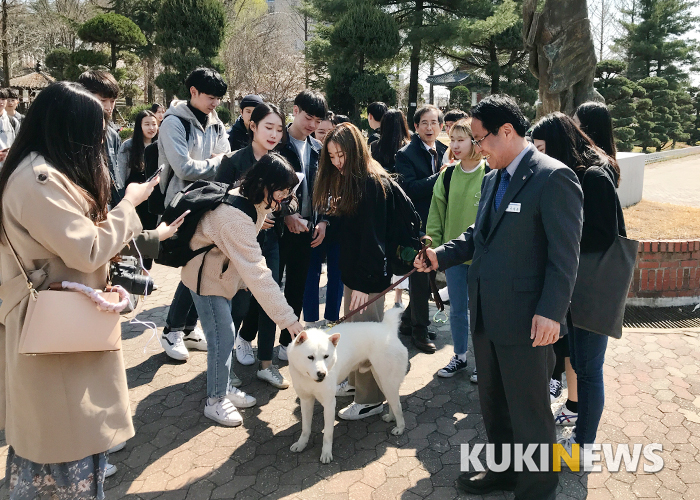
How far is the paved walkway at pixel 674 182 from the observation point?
1115 centimetres

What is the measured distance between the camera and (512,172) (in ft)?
8.45

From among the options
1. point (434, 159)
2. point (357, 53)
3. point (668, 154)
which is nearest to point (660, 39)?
point (668, 154)

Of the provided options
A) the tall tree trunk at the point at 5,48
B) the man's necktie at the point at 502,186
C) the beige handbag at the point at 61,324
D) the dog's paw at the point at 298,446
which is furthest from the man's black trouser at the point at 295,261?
the tall tree trunk at the point at 5,48

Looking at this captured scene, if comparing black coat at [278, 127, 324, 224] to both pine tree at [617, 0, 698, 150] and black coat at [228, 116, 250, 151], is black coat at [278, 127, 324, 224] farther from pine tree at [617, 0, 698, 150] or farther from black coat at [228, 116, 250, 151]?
pine tree at [617, 0, 698, 150]

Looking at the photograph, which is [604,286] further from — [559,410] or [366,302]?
[366,302]

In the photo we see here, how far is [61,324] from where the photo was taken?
193cm

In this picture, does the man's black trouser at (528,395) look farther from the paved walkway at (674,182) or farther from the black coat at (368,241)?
the paved walkway at (674,182)

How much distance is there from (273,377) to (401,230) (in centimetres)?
157

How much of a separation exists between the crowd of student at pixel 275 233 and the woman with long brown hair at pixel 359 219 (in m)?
0.01

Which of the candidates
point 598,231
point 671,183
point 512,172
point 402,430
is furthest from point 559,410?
point 671,183

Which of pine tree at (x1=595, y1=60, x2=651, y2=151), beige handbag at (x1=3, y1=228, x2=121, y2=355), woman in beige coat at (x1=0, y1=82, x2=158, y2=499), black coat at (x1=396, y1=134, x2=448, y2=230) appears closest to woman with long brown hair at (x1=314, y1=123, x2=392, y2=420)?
black coat at (x1=396, y1=134, x2=448, y2=230)

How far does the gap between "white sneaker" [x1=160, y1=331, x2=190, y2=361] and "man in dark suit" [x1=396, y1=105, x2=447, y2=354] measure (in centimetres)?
211

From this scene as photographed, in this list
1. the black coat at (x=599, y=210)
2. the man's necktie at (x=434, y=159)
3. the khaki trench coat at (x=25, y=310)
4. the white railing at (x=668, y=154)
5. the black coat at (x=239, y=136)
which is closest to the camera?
the khaki trench coat at (x=25, y=310)

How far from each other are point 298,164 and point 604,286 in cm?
257
